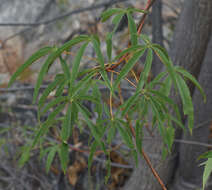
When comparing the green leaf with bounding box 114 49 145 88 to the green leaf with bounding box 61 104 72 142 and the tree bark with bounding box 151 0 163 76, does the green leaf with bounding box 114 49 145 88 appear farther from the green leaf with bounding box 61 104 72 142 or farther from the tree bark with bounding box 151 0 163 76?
the tree bark with bounding box 151 0 163 76

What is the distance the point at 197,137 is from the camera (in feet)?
3.89

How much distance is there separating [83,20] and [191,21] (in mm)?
1442

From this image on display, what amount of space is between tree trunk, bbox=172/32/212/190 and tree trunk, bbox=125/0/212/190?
5 centimetres

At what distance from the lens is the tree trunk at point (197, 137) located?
3.52 ft

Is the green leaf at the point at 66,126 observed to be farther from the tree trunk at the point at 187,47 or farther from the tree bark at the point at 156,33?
the tree bark at the point at 156,33

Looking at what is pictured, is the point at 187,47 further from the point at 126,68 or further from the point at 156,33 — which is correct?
the point at 126,68

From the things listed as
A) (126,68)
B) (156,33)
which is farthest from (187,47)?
(126,68)

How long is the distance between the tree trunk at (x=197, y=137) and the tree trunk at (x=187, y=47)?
5 cm

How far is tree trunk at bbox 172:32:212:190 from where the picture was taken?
3.52 feet

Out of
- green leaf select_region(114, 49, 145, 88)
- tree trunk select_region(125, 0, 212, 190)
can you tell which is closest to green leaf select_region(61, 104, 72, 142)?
green leaf select_region(114, 49, 145, 88)

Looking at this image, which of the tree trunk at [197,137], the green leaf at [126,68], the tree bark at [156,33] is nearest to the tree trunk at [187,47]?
the tree trunk at [197,137]

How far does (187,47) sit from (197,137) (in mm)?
444

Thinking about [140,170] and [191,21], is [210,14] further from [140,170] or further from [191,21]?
[140,170]

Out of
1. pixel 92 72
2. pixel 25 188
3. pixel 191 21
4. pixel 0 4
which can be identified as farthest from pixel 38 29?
pixel 92 72
